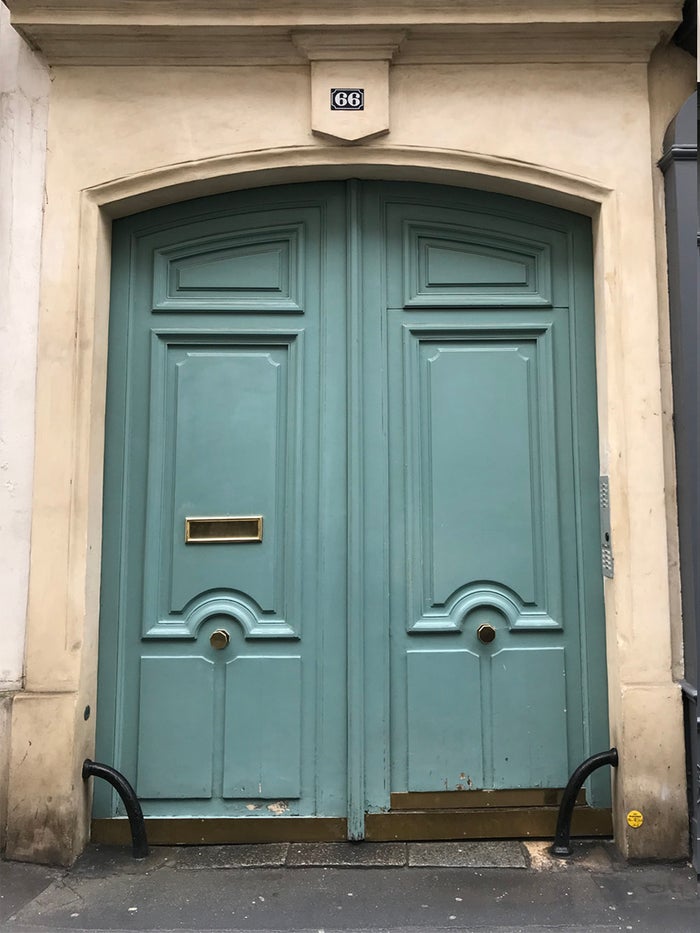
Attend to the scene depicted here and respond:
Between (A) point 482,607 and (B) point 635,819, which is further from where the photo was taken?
(A) point 482,607

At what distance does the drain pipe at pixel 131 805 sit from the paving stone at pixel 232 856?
17 cm

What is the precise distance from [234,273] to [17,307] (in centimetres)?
100

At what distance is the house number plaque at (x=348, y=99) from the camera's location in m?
3.25

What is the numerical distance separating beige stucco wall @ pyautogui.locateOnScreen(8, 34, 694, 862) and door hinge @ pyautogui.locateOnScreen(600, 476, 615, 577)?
0.17 feet

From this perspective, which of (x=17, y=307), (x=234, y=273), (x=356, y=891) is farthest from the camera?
(x=234, y=273)

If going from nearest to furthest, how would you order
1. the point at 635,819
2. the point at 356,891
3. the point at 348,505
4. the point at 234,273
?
the point at 356,891 < the point at 635,819 < the point at 348,505 < the point at 234,273

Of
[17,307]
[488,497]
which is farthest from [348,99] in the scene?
[488,497]

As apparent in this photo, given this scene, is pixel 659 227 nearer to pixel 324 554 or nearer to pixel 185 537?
pixel 324 554

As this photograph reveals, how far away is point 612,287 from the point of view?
3213 mm

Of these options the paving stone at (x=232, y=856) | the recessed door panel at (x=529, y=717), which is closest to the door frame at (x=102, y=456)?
the recessed door panel at (x=529, y=717)

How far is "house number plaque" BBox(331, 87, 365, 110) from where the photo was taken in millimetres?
3252

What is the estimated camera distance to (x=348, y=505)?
3314mm

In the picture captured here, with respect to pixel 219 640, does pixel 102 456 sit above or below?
above

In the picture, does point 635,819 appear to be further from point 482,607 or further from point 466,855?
point 482,607
